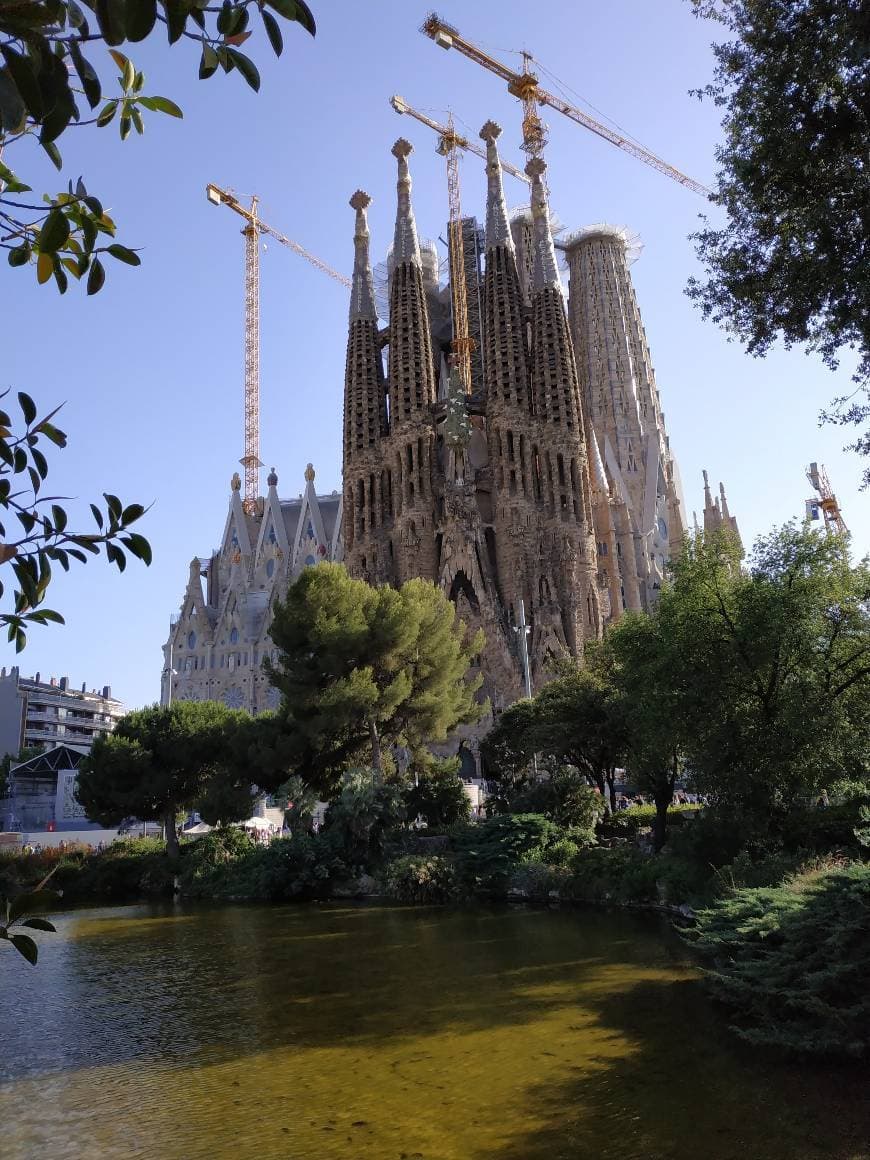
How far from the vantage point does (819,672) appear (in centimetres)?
1335

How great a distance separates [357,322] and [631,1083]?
48523 mm

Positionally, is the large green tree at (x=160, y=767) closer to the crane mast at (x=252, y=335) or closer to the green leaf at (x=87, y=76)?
the green leaf at (x=87, y=76)

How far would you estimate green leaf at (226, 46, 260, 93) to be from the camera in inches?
71.1

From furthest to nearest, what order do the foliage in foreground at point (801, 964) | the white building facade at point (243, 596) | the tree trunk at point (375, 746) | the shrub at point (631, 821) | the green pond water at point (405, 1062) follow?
the white building facade at point (243, 596) < the tree trunk at point (375, 746) < the shrub at point (631, 821) < the foliage in foreground at point (801, 964) < the green pond water at point (405, 1062)

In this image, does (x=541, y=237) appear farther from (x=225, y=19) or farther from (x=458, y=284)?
(x=225, y=19)

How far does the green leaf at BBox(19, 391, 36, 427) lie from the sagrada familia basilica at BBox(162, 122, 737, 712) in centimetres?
3472

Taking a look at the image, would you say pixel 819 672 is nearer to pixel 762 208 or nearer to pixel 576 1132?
pixel 762 208

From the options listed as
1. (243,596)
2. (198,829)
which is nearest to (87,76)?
(198,829)

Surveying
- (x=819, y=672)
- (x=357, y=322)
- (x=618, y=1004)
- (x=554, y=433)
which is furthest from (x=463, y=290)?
(x=618, y=1004)

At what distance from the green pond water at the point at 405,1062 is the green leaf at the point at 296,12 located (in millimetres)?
6132

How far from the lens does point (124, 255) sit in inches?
85.5

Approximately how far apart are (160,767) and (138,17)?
2578cm

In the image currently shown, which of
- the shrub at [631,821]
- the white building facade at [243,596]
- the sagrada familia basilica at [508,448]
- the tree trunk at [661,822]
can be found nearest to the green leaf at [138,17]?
the tree trunk at [661,822]

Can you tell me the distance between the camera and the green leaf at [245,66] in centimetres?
181
